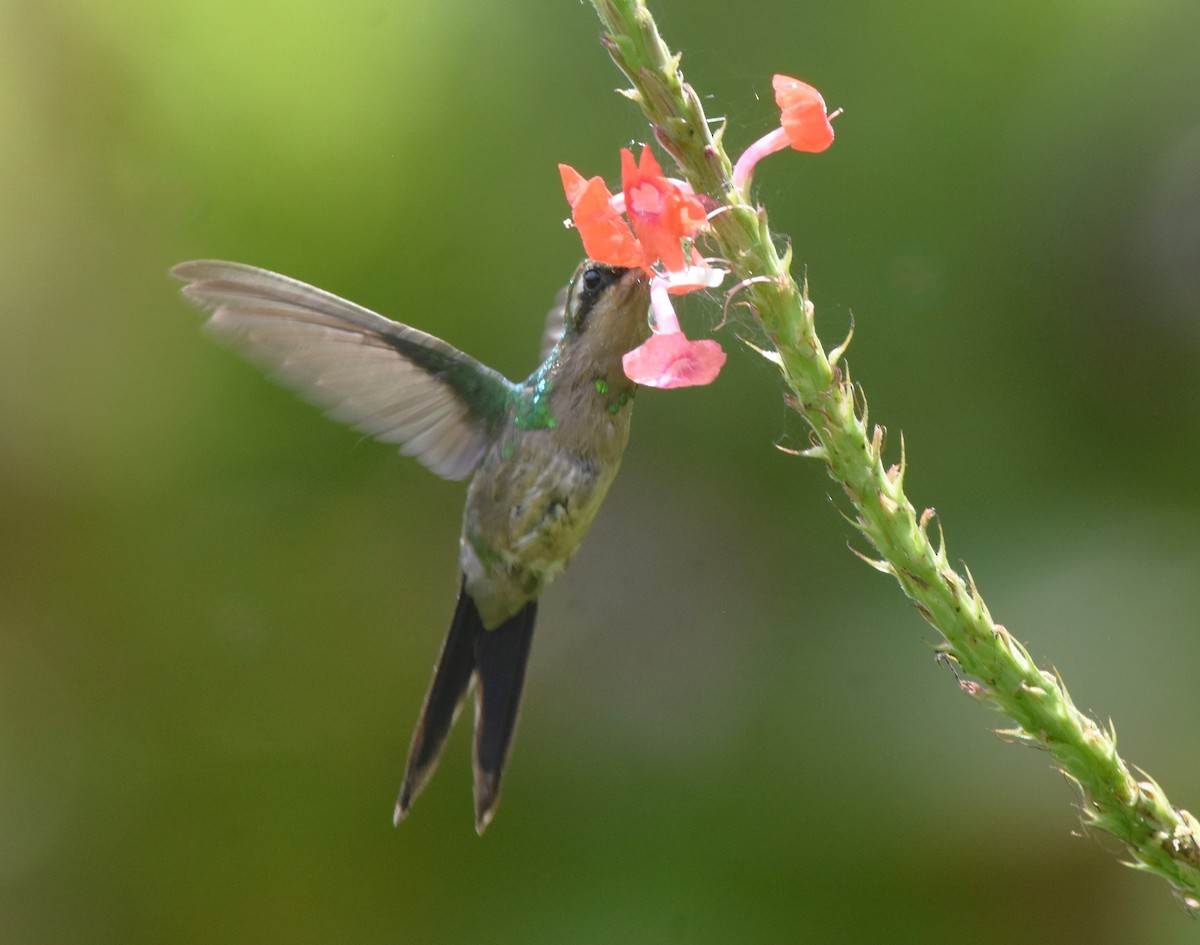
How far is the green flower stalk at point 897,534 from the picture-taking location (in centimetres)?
103

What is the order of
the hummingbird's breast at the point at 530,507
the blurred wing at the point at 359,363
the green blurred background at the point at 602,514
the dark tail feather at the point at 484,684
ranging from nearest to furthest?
1. the blurred wing at the point at 359,363
2. the hummingbird's breast at the point at 530,507
3. the dark tail feather at the point at 484,684
4. the green blurred background at the point at 602,514

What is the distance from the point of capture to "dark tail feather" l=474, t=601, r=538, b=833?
2064 mm

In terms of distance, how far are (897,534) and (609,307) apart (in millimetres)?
724

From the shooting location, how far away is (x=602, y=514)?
328cm

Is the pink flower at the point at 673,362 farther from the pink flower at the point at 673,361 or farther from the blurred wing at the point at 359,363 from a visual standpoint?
the blurred wing at the point at 359,363

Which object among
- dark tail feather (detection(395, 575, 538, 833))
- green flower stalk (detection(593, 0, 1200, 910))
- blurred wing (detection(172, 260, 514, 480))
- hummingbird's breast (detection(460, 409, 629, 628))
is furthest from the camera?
dark tail feather (detection(395, 575, 538, 833))

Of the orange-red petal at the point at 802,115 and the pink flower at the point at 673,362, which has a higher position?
the orange-red petal at the point at 802,115

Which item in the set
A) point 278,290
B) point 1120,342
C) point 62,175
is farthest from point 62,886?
point 1120,342

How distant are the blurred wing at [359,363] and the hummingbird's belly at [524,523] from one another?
0.35 feet

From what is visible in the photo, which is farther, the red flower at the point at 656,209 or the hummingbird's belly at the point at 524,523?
the hummingbird's belly at the point at 524,523

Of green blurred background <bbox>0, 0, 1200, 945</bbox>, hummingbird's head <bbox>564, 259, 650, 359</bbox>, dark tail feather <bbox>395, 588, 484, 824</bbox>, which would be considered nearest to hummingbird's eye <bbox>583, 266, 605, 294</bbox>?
hummingbird's head <bbox>564, 259, 650, 359</bbox>

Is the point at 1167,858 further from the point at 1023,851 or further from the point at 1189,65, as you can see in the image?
the point at 1189,65

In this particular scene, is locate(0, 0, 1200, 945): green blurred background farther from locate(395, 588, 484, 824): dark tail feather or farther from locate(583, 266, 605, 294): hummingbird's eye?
locate(583, 266, 605, 294): hummingbird's eye

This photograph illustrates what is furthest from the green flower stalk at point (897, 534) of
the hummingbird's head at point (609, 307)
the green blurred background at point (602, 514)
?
the green blurred background at point (602, 514)
